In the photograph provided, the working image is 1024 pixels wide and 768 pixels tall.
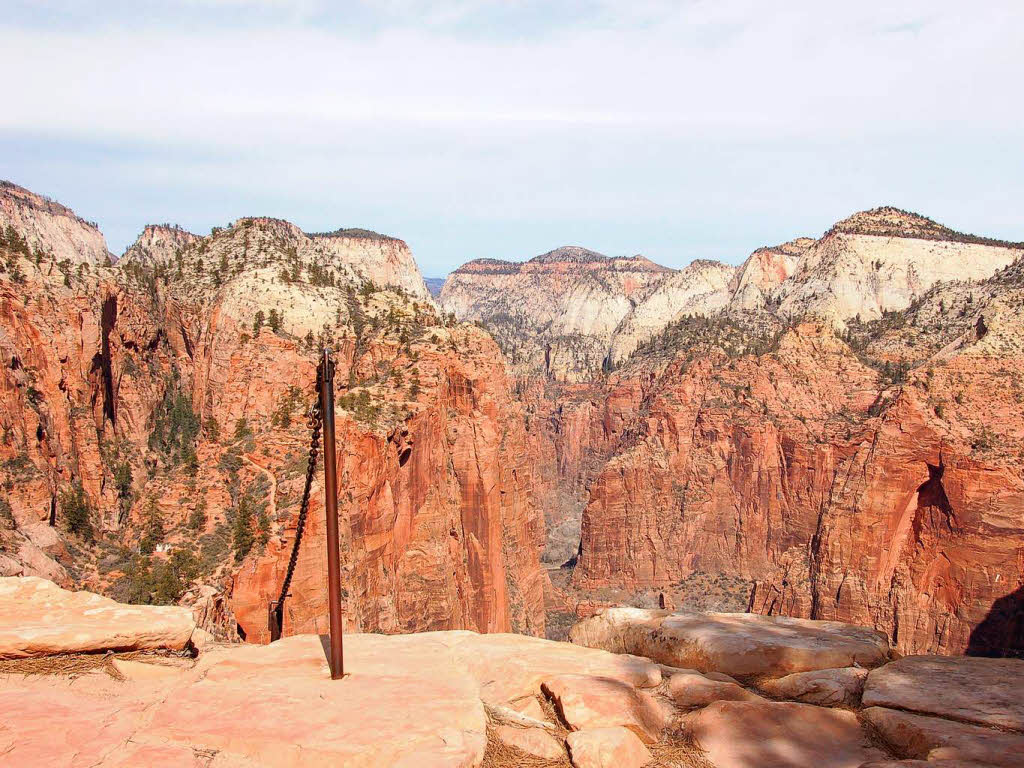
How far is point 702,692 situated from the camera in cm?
955

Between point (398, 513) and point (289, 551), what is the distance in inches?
487

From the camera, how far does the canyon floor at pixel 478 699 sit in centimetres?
773

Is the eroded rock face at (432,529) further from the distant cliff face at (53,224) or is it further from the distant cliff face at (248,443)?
the distant cliff face at (53,224)

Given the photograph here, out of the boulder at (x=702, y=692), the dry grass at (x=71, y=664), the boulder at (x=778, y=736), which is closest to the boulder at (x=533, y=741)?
the boulder at (x=778, y=736)

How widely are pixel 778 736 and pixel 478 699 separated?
10.8ft

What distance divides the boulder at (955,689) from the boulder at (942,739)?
8.5 inches

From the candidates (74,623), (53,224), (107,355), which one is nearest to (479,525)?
(107,355)

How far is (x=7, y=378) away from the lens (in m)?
39.0

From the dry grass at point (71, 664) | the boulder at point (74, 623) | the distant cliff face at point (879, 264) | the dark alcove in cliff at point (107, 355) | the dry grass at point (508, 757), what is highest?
the distant cliff face at point (879, 264)

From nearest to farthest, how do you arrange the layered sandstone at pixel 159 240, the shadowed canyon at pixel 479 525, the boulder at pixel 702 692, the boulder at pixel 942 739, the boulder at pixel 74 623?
the boulder at pixel 942 739, the shadowed canyon at pixel 479 525, the boulder at pixel 702 692, the boulder at pixel 74 623, the layered sandstone at pixel 159 240

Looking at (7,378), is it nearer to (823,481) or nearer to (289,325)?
(289,325)

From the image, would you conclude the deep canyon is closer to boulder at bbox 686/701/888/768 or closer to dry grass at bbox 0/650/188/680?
dry grass at bbox 0/650/188/680

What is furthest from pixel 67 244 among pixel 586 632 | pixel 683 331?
pixel 586 632

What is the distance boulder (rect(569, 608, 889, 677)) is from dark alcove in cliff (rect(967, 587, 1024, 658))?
5190cm
